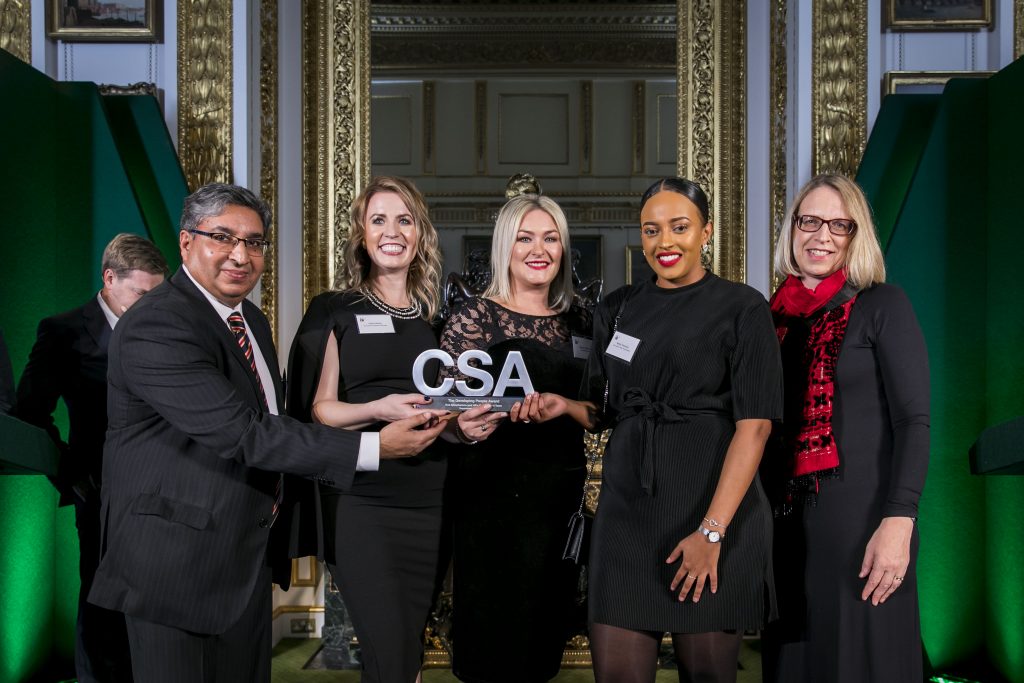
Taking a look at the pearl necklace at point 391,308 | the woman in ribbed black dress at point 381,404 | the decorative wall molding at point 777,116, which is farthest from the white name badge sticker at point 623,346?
the decorative wall molding at point 777,116

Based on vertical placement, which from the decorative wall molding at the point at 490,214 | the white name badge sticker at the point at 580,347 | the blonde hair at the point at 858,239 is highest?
the decorative wall molding at the point at 490,214

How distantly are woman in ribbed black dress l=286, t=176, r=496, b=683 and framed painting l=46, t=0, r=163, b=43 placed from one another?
202cm

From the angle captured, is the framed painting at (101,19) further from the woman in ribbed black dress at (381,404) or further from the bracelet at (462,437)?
the bracelet at (462,437)

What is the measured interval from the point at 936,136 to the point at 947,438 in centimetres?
123

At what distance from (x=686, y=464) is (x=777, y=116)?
106 inches

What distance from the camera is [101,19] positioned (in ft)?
13.7

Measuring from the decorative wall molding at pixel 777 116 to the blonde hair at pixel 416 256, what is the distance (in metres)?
2.01

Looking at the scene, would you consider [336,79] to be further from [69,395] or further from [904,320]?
[904,320]

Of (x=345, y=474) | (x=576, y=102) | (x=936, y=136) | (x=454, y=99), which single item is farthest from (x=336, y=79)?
(x=345, y=474)

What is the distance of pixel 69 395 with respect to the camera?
127 inches

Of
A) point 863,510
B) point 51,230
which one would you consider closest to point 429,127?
point 51,230

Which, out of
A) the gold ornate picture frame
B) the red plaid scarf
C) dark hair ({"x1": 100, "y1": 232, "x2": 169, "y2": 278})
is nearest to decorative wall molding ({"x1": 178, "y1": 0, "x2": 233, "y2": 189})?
dark hair ({"x1": 100, "y1": 232, "x2": 169, "y2": 278})

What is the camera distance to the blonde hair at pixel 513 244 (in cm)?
282

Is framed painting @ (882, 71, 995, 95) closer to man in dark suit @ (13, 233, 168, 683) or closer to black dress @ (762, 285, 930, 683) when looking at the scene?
black dress @ (762, 285, 930, 683)
